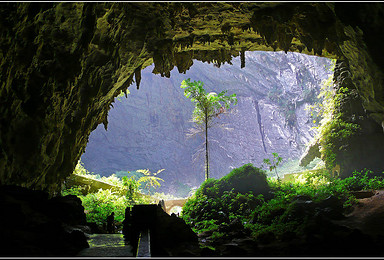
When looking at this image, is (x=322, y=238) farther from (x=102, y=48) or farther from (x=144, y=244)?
(x=102, y=48)

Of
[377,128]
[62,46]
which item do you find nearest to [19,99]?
[62,46]

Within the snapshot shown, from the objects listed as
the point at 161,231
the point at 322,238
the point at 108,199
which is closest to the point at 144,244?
the point at 161,231

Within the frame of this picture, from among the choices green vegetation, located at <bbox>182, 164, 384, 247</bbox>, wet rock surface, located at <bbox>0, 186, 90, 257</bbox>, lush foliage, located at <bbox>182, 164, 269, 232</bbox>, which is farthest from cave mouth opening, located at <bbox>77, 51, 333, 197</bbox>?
wet rock surface, located at <bbox>0, 186, 90, 257</bbox>

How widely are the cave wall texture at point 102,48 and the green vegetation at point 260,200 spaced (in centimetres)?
221

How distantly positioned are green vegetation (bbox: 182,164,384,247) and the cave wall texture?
2.21m

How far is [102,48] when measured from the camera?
7.39 metres

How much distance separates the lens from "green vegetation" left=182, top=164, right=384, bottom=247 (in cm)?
718

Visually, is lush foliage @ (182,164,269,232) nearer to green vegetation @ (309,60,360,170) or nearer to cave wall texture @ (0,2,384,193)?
green vegetation @ (309,60,360,170)

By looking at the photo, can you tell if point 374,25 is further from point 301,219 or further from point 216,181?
point 216,181

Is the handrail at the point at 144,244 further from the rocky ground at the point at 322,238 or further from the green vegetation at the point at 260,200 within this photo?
the green vegetation at the point at 260,200

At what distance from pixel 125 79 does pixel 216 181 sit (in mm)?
7174

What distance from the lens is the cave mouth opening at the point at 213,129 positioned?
5819cm

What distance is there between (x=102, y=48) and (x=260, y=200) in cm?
867

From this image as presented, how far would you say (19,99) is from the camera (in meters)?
4.60
